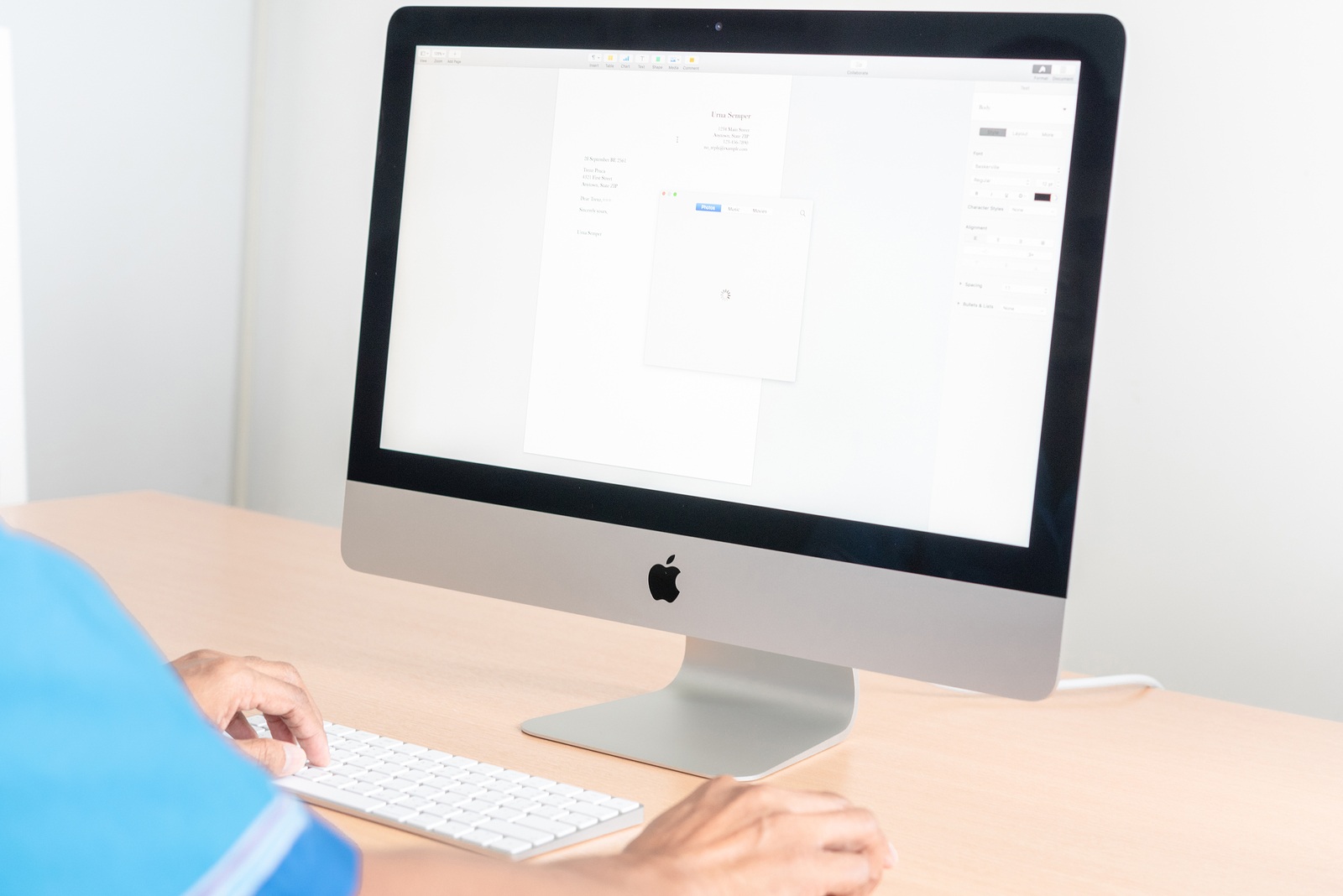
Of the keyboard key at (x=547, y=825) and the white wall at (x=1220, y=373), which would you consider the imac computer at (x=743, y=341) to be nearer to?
the keyboard key at (x=547, y=825)

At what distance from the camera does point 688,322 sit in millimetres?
828

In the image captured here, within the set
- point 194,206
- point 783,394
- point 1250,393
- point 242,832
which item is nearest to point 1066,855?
point 783,394

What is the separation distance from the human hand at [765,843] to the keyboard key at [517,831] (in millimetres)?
91

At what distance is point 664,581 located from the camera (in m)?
0.85

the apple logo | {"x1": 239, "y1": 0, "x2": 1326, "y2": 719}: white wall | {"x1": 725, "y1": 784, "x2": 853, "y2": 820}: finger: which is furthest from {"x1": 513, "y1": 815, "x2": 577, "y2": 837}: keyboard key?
{"x1": 239, "y1": 0, "x2": 1326, "y2": 719}: white wall

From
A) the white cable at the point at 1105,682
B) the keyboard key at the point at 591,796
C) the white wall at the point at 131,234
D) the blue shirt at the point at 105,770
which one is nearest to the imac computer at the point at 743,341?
the keyboard key at the point at 591,796

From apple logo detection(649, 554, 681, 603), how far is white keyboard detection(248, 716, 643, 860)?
0.17m

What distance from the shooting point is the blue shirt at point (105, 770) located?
283 millimetres

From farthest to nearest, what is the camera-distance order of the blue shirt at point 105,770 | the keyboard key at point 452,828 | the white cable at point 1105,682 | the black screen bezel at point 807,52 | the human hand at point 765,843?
the white cable at point 1105,682
the black screen bezel at point 807,52
the keyboard key at point 452,828
the human hand at point 765,843
the blue shirt at point 105,770

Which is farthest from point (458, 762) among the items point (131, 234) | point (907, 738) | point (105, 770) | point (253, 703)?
point (131, 234)

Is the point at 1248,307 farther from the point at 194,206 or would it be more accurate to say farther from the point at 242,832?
the point at 194,206

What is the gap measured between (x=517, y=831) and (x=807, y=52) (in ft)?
1.77

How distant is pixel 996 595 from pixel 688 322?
28 cm

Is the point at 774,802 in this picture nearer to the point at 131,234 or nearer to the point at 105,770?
the point at 105,770
